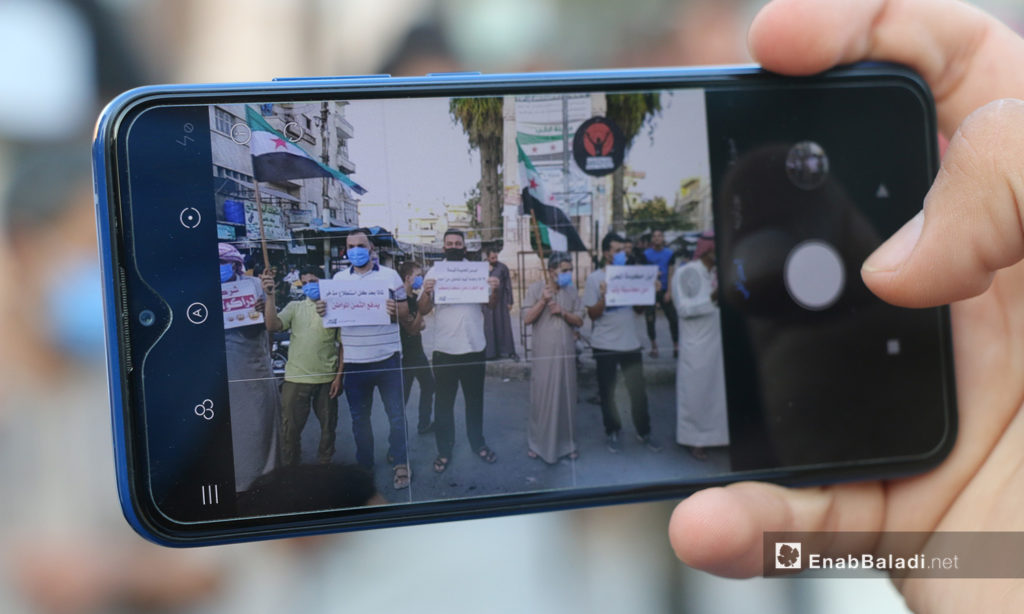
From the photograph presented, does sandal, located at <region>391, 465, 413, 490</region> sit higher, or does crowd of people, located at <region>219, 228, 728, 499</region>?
crowd of people, located at <region>219, 228, 728, 499</region>

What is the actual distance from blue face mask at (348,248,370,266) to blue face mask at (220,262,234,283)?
0.12 m

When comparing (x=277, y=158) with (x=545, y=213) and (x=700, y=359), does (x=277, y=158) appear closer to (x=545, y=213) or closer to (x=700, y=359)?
(x=545, y=213)

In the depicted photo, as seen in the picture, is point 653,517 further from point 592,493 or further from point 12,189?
point 12,189

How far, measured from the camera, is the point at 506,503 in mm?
673

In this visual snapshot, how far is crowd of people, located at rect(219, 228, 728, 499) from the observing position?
0.64 m

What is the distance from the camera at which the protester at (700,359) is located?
2.30 feet

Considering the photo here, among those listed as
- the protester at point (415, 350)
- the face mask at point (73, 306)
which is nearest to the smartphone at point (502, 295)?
the protester at point (415, 350)

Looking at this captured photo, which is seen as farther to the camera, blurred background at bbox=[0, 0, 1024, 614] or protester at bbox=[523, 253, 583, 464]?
blurred background at bbox=[0, 0, 1024, 614]

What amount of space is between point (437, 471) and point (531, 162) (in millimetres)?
357

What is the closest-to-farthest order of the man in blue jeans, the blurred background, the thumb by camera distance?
the thumb
the man in blue jeans
the blurred background

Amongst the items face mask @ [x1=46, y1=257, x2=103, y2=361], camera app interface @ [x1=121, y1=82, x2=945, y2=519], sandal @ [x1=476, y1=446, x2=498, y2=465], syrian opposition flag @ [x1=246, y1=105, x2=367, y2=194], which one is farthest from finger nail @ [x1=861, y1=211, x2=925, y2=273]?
face mask @ [x1=46, y1=257, x2=103, y2=361]

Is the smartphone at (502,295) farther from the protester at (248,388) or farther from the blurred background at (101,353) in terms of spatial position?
the blurred background at (101,353)

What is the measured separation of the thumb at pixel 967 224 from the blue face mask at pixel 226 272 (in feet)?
2.17

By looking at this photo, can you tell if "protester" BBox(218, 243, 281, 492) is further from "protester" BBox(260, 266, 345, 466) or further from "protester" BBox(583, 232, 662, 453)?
"protester" BBox(583, 232, 662, 453)
